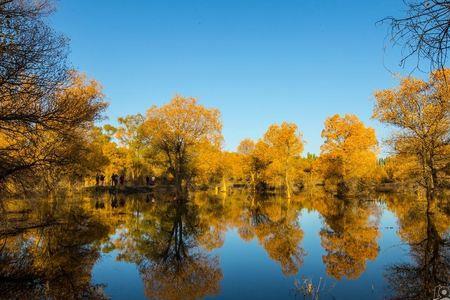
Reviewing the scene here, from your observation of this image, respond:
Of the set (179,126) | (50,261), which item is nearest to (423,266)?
(50,261)

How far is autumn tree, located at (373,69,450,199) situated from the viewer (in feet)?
86.2

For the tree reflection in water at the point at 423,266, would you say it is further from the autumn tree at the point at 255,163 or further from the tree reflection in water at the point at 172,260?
the autumn tree at the point at 255,163

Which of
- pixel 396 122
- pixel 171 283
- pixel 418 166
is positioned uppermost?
pixel 396 122

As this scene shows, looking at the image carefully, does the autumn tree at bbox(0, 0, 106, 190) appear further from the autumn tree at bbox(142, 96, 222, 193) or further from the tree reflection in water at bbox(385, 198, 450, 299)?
the autumn tree at bbox(142, 96, 222, 193)

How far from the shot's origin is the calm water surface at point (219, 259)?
398 inches

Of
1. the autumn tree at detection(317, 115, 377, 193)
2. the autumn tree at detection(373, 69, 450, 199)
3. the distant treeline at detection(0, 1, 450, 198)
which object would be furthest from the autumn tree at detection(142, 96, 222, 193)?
→ the autumn tree at detection(373, 69, 450, 199)

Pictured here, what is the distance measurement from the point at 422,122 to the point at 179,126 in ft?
88.4

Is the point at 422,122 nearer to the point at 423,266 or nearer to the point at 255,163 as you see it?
the point at 423,266

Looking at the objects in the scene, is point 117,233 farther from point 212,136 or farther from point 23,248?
point 212,136

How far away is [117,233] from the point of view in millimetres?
19406

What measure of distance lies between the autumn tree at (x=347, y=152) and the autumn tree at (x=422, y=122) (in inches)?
718

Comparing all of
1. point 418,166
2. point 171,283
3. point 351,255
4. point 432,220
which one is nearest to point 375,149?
point 418,166

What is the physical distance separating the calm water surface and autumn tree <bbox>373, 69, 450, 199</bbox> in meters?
5.96

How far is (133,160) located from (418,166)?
175ft
